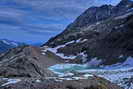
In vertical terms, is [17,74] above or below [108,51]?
below

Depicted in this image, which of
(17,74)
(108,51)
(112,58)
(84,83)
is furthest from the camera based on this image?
(108,51)

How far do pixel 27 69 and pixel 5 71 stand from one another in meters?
2.73

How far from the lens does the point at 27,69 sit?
36.2m

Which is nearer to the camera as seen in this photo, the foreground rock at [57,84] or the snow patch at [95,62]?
the foreground rock at [57,84]

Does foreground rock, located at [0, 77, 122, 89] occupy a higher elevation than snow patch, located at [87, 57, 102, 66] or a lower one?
lower

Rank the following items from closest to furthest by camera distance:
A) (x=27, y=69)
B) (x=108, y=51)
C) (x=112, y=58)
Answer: (x=27, y=69), (x=112, y=58), (x=108, y=51)

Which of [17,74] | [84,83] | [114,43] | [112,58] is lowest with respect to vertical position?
[84,83]

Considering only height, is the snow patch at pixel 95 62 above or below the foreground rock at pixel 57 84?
above

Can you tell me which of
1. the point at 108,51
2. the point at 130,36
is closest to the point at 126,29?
the point at 130,36

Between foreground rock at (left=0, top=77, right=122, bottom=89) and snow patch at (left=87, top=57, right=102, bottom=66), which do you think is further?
snow patch at (left=87, top=57, right=102, bottom=66)

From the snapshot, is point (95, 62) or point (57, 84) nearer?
point (57, 84)

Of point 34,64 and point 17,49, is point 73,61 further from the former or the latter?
point 34,64

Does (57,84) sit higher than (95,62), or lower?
lower

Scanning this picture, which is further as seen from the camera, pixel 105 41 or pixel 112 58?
pixel 105 41
